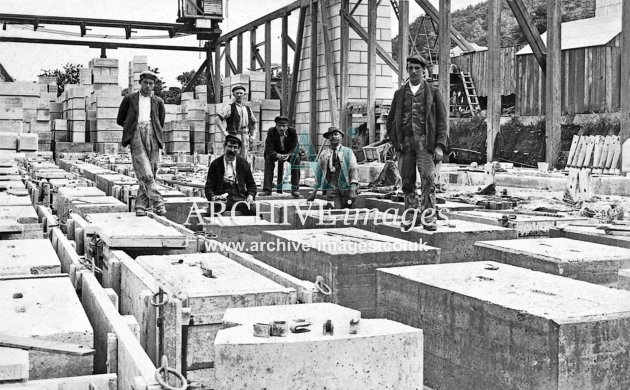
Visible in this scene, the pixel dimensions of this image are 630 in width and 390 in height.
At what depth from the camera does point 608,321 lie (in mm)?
4184

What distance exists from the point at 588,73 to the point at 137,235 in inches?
745

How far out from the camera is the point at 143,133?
10.1 metres

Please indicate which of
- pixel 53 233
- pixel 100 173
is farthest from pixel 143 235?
pixel 100 173

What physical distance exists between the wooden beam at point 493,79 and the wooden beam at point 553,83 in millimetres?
1353

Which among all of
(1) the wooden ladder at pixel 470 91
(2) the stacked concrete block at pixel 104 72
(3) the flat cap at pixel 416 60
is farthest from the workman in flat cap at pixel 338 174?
(1) the wooden ladder at pixel 470 91

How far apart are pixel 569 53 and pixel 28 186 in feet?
54.6

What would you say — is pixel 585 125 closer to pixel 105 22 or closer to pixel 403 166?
pixel 403 166

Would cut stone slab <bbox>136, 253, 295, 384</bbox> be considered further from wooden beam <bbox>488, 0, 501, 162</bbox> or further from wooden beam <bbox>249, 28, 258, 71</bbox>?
wooden beam <bbox>249, 28, 258, 71</bbox>

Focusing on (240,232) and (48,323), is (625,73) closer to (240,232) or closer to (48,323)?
(240,232)

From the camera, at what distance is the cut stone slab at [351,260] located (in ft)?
20.5

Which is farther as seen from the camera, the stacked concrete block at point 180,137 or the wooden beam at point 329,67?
the stacked concrete block at point 180,137

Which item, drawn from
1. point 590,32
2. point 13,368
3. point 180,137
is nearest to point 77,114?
point 180,137

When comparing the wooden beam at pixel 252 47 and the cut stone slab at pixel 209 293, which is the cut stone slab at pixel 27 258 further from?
the wooden beam at pixel 252 47

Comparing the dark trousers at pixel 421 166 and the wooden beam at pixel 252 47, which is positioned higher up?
the wooden beam at pixel 252 47
